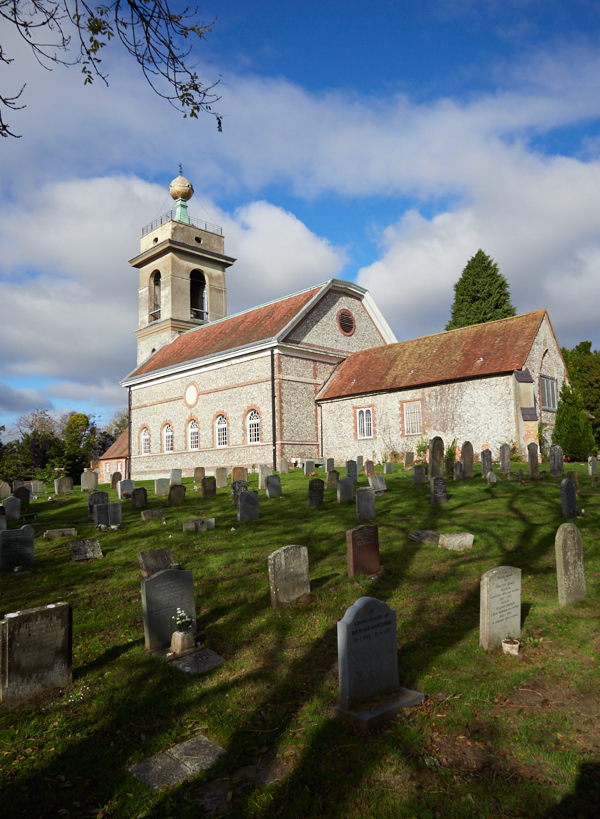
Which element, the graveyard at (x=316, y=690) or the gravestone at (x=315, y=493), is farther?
the gravestone at (x=315, y=493)

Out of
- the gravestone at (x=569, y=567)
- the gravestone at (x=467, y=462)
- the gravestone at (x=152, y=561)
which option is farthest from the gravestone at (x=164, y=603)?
the gravestone at (x=467, y=462)

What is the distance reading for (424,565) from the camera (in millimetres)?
8367

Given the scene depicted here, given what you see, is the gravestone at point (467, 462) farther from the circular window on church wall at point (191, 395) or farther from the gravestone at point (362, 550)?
the circular window on church wall at point (191, 395)

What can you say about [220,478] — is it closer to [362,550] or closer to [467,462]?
[467,462]

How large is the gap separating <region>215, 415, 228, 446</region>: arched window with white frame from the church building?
0.10 metres

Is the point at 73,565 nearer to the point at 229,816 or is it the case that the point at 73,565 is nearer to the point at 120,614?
the point at 120,614

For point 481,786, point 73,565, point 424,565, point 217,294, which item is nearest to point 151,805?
point 481,786

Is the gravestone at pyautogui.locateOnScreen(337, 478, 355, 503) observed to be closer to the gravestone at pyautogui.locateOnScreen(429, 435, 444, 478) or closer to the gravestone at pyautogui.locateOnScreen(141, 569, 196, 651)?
the gravestone at pyautogui.locateOnScreen(429, 435, 444, 478)

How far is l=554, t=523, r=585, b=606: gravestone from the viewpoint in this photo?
6574mm

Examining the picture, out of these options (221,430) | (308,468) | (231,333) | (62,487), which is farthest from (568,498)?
(231,333)

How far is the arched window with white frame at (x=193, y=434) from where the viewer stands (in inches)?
1261

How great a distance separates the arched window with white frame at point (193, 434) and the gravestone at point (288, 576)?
2542 centimetres

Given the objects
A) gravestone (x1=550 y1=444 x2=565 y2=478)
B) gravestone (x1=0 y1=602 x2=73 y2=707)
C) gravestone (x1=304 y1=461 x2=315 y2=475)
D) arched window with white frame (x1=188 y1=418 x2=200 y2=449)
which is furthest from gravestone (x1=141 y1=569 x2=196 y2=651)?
arched window with white frame (x1=188 y1=418 x2=200 y2=449)

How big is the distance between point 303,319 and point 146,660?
23.9 m
